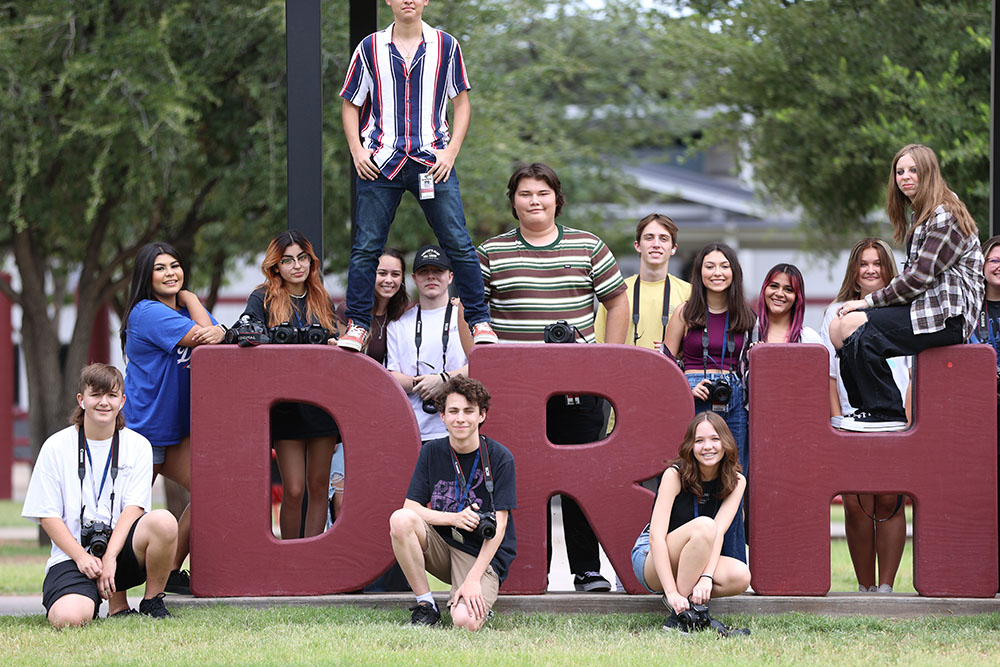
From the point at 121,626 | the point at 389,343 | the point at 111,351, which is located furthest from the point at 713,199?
the point at 121,626

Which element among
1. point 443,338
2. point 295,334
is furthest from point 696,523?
point 295,334

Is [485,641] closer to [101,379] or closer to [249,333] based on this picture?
[249,333]

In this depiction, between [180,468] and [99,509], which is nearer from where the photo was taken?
[99,509]

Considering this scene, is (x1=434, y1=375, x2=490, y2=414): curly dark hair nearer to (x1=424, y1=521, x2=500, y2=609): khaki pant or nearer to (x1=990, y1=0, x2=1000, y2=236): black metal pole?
(x1=424, y1=521, x2=500, y2=609): khaki pant

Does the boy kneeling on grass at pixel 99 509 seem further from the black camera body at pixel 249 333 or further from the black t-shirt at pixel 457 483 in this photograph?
the black t-shirt at pixel 457 483

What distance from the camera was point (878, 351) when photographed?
17.1 feet

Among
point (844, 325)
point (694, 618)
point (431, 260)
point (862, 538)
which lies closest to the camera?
point (694, 618)

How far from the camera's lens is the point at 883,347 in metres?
5.21

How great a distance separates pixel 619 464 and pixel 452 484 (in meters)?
0.84

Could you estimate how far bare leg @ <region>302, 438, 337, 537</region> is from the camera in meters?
5.69

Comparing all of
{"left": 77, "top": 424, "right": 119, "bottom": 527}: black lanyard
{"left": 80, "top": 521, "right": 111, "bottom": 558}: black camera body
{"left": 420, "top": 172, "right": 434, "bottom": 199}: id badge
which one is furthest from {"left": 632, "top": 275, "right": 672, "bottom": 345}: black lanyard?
{"left": 80, "top": 521, "right": 111, "bottom": 558}: black camera body

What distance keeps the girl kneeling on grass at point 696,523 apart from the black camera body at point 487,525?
0.66m

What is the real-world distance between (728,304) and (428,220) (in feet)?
4.78

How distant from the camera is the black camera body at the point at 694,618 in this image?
4824mm
